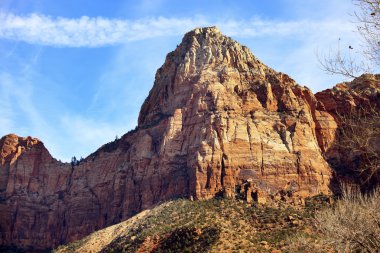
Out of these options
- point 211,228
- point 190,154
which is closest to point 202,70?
point 190,154

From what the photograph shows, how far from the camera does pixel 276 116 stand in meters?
98.3

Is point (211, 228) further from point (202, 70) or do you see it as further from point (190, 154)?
point (202, 70)

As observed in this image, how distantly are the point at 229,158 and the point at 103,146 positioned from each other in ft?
137

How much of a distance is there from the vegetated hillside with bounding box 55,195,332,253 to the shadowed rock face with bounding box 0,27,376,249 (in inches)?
176

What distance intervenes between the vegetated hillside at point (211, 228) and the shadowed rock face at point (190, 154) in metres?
4.47

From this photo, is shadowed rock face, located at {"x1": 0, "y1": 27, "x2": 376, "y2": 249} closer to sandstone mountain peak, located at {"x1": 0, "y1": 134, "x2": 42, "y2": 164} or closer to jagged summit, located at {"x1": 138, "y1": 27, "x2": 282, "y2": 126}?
jagged summit, located at {"x1": 138, "y1": 27, "x2": 282, "y2": 126}

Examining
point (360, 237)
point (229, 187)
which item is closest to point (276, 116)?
point (229, 187)

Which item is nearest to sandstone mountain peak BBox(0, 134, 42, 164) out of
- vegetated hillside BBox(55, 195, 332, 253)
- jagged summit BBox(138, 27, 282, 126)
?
jagged summit BBox(138, 27, 282, 126)

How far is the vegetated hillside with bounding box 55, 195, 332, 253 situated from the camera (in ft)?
228

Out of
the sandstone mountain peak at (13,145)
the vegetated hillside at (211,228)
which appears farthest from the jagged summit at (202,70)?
the sandstone mountain peak at (13,145)

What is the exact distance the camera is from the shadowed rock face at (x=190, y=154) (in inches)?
3595

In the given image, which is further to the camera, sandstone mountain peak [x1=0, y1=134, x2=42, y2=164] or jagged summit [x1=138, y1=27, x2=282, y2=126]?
sandstone mountain peak [x1=0, y1=134, x2=42, y2=164]

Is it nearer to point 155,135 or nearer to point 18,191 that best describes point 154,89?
point 155,135

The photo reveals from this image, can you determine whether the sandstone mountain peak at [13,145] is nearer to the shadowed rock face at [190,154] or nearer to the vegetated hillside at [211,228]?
the shadowed rock face at [190,154]
